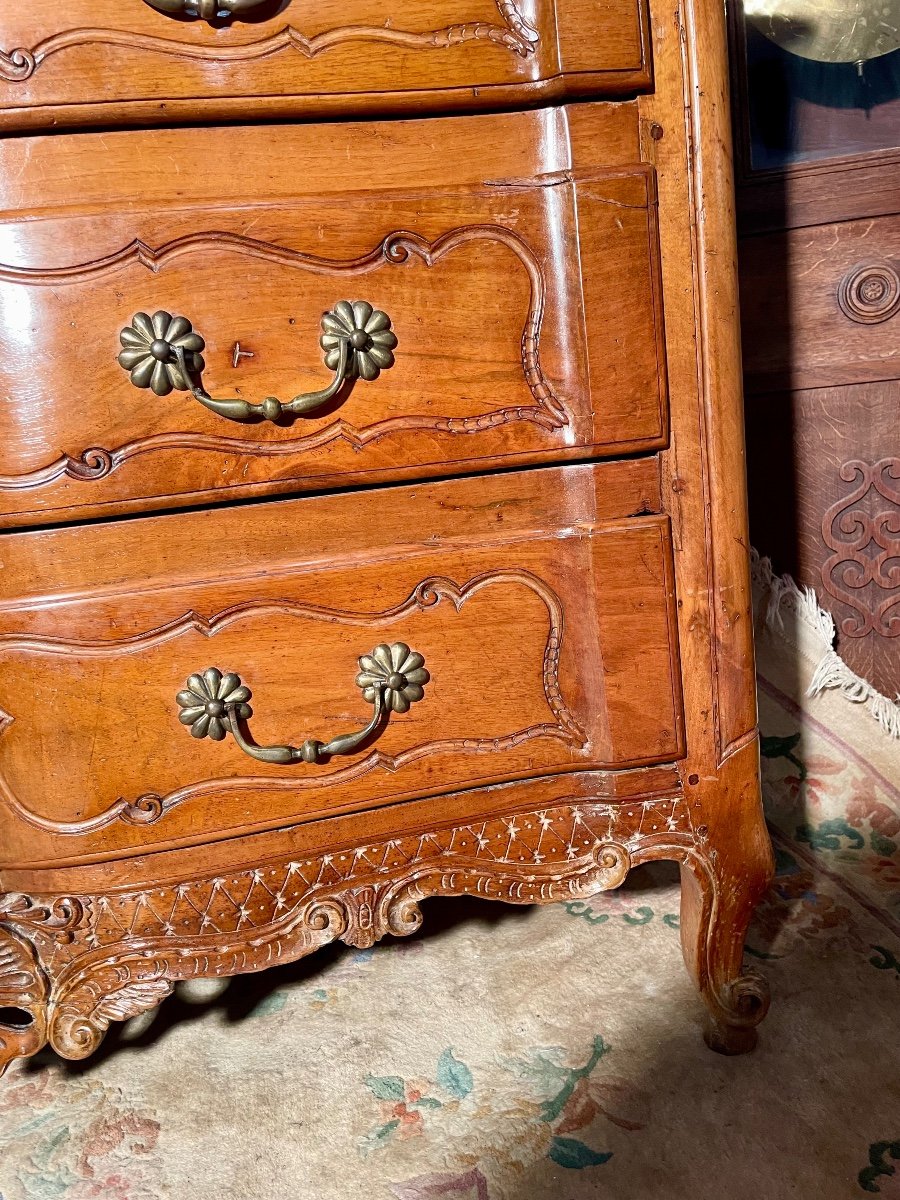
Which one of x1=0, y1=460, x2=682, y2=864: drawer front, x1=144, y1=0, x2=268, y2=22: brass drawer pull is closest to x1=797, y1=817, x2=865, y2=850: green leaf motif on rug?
x1=0, y1=460, x2=682, y2=864: drawer front

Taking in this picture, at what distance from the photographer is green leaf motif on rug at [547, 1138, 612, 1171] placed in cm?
75

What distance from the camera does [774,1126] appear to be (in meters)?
0.77

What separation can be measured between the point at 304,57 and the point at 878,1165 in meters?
0.91

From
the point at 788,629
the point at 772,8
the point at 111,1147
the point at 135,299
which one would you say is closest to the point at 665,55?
the point at 135,299

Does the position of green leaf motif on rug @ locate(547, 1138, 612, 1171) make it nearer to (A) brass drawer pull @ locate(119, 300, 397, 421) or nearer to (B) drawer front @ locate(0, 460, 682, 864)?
(B) drawer front @ locate(0, 460, 682, 864)

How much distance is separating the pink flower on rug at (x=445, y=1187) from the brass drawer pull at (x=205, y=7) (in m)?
0.86

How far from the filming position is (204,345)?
65 centimetres

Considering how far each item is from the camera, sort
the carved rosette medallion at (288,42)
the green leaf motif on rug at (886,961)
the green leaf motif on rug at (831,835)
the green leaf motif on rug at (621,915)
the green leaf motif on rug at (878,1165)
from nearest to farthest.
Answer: the carved rosette medallion at (288,42), the green leaf motif on rug at (878,1165), the green leaf motif on rug at (886,961), the green leaf motif on rug at (621,915), the green leaf motif on rug at (831,835)

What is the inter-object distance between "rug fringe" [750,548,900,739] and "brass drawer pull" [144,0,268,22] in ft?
2.81

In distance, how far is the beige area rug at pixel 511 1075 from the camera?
0.75 metres

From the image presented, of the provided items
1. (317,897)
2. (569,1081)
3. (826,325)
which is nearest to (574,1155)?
(569,1081)

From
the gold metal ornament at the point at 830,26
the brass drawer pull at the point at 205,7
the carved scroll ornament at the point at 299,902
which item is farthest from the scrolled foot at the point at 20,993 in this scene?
the gold metal ornament at the point at 830,26

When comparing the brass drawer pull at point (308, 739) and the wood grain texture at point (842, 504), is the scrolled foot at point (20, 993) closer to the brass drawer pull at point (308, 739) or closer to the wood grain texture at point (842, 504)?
the brass drawer pull at point (308, 739)

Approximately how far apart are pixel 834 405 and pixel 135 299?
0.89 meters
